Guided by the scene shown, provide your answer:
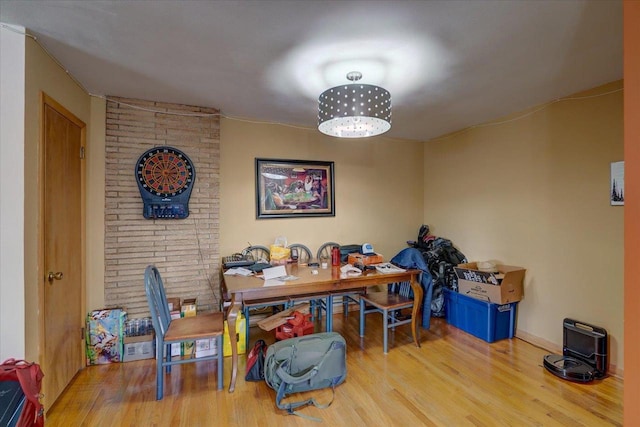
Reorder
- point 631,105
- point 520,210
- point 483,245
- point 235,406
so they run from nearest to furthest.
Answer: point 631,105, point 235,406, point 520,210, point 483,245

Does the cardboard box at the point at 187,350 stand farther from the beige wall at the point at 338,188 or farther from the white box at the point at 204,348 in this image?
the beige wall at the point at 338,188

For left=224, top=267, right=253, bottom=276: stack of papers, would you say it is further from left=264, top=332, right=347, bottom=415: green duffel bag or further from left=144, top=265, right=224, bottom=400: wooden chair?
left=264, top=332, right=347, bottom=415: green duffel bag

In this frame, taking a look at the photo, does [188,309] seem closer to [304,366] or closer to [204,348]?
[204,348]

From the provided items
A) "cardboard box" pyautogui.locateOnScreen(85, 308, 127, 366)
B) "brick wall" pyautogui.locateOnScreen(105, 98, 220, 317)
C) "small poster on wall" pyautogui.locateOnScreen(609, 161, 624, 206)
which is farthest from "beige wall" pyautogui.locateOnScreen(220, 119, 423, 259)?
"small poster on wall" pyautogui.locateOnScreen(609, 161, 624, 206)

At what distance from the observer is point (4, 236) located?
1674mm

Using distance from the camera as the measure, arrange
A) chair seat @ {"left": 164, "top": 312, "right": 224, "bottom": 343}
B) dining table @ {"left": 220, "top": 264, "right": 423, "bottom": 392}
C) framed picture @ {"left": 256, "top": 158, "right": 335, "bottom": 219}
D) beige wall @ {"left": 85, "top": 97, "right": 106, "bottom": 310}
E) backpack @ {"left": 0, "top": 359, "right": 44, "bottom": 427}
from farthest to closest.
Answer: framed picture @ {"left": 256, "top": 158, "right": 335, "bottom": 219} → beige wall @ {"left": 85, "top": 97, "right": 106, "bottom": 310} → dining table @ {"left": 220, "top": 264, "right": 423, "bottom": 392} → chair seat @ {"left": 164, "top": 312, "right": 224, "bottom": 343} → backpack @ {"left": 0, "top": 359, "right": 44, "bottom": 427}

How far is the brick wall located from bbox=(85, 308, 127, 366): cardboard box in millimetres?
187

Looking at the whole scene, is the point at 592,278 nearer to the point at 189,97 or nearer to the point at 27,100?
the point at 189,97

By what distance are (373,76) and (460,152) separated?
218cm

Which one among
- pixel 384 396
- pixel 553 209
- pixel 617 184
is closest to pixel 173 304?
pixel 384 396

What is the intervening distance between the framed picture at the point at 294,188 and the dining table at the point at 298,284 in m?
0.80

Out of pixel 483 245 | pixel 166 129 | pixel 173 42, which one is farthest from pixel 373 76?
pixel 483 245

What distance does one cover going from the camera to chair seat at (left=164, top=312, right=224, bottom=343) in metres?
2.18

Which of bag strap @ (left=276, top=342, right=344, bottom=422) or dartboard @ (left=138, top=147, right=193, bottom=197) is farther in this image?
dartboard @ (left=138, top=147, right=193, bottom=197)
